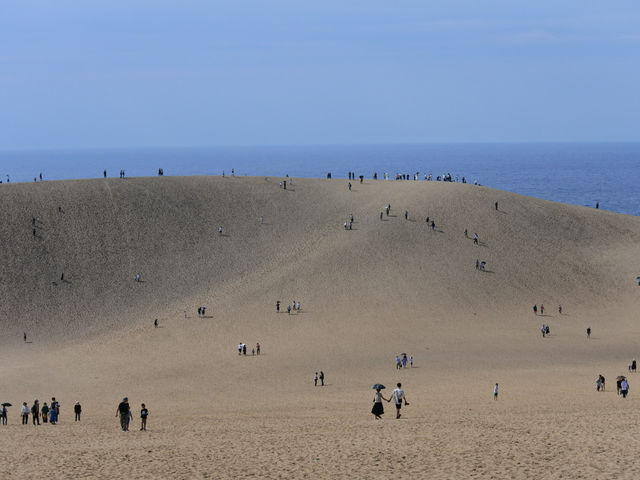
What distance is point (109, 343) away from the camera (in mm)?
49688

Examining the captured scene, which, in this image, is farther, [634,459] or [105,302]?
[105,302]

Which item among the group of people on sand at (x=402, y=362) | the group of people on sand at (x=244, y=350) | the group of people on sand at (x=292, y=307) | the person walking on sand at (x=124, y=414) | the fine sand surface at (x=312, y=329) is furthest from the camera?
the group of people on sand at (x=292, y=307)

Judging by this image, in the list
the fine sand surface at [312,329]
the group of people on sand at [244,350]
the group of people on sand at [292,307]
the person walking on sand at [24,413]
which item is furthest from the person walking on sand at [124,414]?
the group of people on sand at [292,307]

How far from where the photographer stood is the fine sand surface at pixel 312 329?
22109mm

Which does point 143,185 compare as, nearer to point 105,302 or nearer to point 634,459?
point 105,302

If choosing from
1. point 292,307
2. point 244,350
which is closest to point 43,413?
point 244,350

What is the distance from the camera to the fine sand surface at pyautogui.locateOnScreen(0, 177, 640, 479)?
72.5 feet

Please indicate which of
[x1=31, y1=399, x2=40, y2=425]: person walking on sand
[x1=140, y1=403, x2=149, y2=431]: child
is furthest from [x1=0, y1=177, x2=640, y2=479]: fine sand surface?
[x1=31, y1=399, x2=40, y2=425]: person walking on sand

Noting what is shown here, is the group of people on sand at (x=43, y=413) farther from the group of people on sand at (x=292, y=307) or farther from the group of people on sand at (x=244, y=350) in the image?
the group of people on sand at (x=292, y=307)

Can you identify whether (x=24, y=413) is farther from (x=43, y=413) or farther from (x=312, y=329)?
(x=312, y=329)

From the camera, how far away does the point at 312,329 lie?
50.6 m

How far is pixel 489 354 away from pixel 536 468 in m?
27.2

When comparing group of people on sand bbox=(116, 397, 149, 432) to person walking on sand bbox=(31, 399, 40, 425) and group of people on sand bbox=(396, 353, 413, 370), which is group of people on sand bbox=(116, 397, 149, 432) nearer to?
person walking on sand bbox=(31, 399, 40, 425)

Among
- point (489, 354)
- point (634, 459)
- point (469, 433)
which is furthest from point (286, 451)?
point (489, 354)
